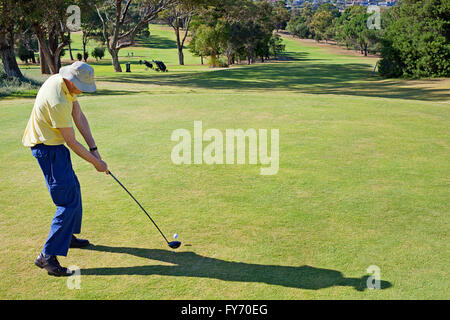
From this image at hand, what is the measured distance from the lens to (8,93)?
21.4 meters

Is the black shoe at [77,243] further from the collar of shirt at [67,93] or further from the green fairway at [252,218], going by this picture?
the collar of shirt at [67,93]

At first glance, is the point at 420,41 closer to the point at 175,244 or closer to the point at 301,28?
the point at 175,244

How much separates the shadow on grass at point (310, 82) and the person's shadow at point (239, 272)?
20.9m

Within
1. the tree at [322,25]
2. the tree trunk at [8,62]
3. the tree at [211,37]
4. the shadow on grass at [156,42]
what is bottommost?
the tree trunk at [8,62]

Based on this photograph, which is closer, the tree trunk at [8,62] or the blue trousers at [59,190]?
the blue trousers at [59,190]

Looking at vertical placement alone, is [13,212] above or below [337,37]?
below

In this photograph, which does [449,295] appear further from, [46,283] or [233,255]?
[46,283]

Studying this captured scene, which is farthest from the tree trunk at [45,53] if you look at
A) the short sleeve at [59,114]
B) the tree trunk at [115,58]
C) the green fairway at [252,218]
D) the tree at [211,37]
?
the short sleeve at [59,114]

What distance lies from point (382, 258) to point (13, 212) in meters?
5.22

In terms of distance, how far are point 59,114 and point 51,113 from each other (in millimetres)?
83

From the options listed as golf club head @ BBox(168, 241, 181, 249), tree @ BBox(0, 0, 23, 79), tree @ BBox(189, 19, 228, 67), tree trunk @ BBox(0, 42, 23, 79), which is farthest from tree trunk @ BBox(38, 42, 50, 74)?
golf club head @ BBox(168, 241, 181, 249)

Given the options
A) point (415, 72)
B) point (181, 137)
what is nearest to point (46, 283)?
point (181, 137)

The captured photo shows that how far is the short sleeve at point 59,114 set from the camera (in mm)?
4660

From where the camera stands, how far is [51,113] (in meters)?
4.66
